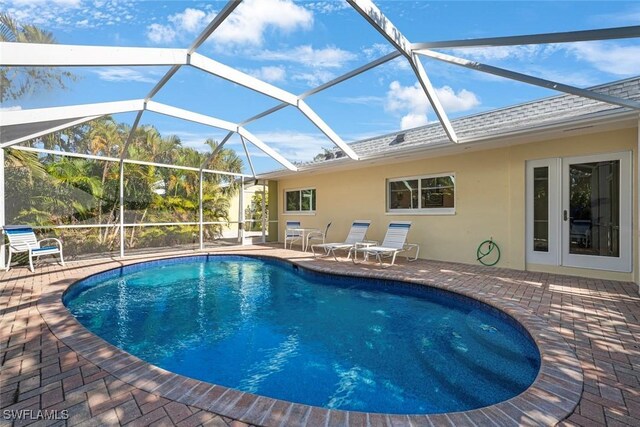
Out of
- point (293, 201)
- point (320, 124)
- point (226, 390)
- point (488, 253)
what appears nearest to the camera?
point (226, 390)

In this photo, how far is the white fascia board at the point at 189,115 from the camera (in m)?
7.57

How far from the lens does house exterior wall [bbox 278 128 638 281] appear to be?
650 centimetres

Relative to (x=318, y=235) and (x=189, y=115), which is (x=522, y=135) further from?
(x=318, y=235)

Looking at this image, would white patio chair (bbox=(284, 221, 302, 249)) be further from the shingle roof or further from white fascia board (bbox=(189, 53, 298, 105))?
white fascia board (bbox=(189, 53, 298, 105))

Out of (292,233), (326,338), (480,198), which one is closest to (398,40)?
(326,338)

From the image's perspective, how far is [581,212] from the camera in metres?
6.66

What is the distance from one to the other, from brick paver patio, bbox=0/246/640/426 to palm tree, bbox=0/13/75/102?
20.4ft

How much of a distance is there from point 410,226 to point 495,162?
8.99ft

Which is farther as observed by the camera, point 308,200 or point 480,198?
point 308,200

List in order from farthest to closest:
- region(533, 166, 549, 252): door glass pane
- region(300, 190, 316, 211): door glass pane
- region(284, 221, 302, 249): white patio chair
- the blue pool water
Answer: region(300, 190, 316, 211): door glass pane, region(284, 221, 302, 249): white patio chair, region(533, 166, 549, 252): door glass pane, the blue pool water

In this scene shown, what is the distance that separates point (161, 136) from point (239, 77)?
371 inches

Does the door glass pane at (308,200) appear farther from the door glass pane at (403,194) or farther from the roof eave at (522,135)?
the door glass pane at (403,194)

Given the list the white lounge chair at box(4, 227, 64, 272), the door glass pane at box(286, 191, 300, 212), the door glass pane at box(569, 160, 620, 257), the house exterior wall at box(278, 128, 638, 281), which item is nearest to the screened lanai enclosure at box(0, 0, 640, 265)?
the white lounge chair at box(4, 227, 64, 272)

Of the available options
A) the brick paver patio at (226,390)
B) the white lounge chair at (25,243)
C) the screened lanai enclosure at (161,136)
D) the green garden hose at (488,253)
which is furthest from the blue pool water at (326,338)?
the screened lanai enclosure at (161,136)
